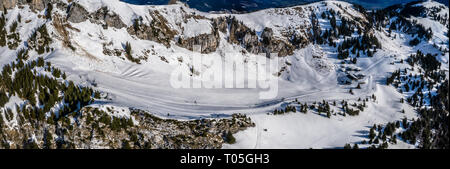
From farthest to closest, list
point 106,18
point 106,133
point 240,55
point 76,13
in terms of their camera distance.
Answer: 1. point 240,55
2. point 106,18
3. point 76,13
4. point 106,133

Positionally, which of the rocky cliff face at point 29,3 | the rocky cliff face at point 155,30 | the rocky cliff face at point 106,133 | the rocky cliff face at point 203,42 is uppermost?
the rocky cliff face at point 29,3

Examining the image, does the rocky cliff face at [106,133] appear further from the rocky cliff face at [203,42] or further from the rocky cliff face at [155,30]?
the rocky cliff face at [203,42]

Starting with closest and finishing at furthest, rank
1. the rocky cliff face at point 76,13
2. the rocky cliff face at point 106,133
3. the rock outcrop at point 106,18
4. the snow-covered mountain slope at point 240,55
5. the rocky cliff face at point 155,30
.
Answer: the rocky cliff face at point 106,133 → the snow-covered mountain slope at point 240,55 → the rocky cliff face at point 76,13 → the rock outcrop at point 106,18 → the rocky cliff face at point 155,30

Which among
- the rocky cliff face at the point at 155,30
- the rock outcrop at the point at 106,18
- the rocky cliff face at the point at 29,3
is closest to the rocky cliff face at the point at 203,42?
the rocky cliff face at the point at 155,30

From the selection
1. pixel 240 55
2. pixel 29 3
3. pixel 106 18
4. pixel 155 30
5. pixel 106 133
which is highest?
pixel 29 3

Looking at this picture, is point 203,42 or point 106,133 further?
point 203,42

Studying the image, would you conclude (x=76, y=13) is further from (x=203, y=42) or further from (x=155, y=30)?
(x=203, y=42)

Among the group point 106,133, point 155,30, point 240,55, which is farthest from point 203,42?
point 106,133

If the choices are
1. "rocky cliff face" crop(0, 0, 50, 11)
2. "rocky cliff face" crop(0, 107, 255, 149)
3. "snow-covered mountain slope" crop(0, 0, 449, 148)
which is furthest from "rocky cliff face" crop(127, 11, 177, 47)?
"rocky cliff face" crop(0, 107, 255, 149)

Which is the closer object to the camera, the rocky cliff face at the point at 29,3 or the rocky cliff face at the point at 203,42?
the rocky cliff face at the point at 29,3

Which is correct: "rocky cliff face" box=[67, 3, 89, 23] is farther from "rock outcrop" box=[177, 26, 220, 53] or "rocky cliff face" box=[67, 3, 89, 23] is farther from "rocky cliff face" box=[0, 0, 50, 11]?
"rock outcrop" box=[177, 26, 220, 53]
